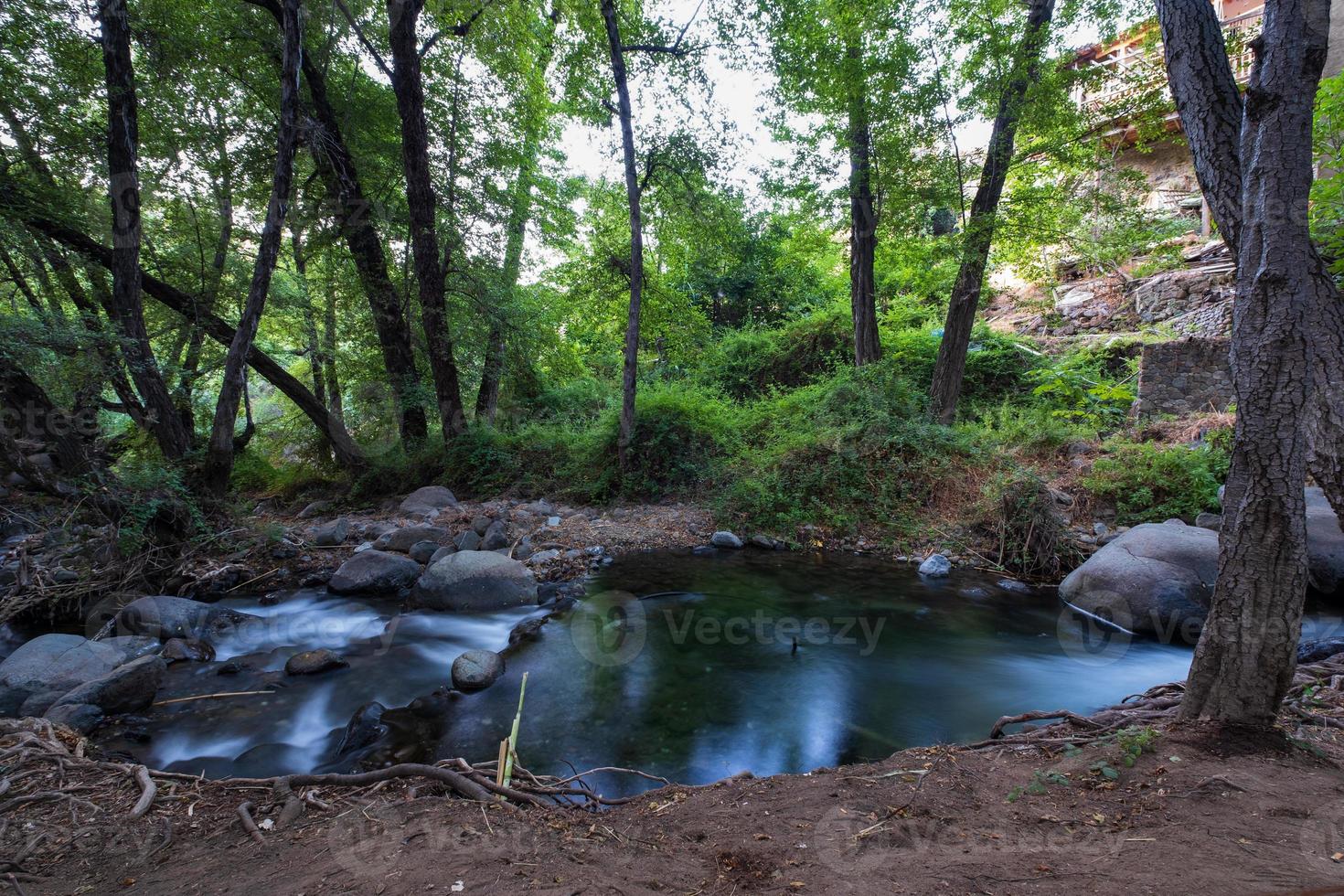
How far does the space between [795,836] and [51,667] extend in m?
5.25

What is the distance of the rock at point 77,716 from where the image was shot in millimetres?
3762

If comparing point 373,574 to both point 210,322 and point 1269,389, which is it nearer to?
point 210,322

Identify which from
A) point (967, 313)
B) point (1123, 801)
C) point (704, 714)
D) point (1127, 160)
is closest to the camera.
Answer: point (1123, 801)

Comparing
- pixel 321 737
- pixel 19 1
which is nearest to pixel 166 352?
pixel 19 1

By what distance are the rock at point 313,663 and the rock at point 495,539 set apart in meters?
2.92

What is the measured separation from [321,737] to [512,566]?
114 inches

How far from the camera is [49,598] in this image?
5.50m

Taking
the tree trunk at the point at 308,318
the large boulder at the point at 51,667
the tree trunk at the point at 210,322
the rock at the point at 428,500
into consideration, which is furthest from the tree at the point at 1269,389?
the tree trunk at the point at 308,318

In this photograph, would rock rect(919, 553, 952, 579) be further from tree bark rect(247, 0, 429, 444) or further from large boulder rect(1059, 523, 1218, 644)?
tree bark rect(247, 0, 429, 444)

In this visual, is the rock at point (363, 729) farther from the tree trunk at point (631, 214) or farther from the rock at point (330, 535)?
the tree trunk at point (631, 214)

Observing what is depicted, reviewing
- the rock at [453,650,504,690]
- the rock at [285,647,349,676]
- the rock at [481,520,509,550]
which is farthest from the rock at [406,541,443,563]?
the rock at [453,650,504,690]

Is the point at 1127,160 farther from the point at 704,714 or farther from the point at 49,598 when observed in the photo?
the point at 49,598

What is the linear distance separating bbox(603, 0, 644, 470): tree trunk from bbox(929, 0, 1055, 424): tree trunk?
5367mm

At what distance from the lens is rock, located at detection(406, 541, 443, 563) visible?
7.61 meters
